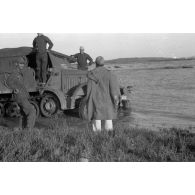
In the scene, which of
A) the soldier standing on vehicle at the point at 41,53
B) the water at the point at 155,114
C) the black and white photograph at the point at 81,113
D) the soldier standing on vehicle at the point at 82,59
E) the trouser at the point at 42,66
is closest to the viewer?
the black and white photograph at the point at 81,113

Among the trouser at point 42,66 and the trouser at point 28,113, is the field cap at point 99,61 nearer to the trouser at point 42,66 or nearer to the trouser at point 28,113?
the trouser at point 28,113

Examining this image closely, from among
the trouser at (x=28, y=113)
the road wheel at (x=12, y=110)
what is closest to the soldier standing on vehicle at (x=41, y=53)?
the road wheel at (x=12, y=110)

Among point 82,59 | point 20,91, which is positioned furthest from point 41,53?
point 20,91

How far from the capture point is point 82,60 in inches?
516

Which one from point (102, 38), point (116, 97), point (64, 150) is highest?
point (102, 38)

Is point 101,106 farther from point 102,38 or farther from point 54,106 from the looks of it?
point 54,106

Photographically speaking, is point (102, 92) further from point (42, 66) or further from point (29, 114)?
point (42, 66)

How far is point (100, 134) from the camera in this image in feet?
24.3

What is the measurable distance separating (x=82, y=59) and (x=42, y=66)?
59.1 inches

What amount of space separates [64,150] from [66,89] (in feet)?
21.7

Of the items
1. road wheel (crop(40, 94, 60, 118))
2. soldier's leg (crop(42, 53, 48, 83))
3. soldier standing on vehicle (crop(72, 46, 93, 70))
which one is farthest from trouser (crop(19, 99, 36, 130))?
soldier standing on vehicle (crop(72, 46, 93, 70))

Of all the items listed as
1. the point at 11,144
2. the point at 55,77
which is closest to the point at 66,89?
the point at 55,77

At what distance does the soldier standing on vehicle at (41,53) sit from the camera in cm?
1198

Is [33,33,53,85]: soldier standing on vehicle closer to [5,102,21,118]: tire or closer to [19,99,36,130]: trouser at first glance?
[5,102,21,118]: tire
